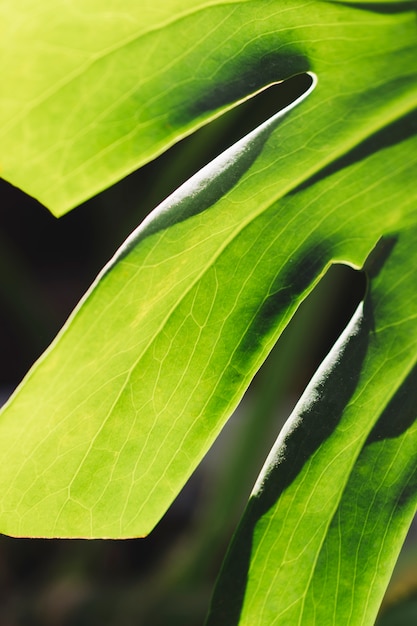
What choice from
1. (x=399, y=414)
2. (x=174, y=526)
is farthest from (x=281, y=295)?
(x=174, y=526)

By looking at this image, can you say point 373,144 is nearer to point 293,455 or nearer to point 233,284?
point 233,284

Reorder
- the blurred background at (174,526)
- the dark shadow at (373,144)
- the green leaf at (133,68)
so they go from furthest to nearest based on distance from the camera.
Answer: the blurred background at (174,526)
the dark shadow at (373,144)
the green leaf at (133,68)

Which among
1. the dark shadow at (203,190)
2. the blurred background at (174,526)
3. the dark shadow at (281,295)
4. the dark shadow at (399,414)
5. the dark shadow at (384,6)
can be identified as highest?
the dark shadow at (384,6)

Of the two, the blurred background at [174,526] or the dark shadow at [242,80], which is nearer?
the dark shadow at [242,80]

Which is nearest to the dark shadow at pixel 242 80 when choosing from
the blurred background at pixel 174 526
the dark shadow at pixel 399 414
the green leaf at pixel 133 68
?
the green leaf at pixel 133 68

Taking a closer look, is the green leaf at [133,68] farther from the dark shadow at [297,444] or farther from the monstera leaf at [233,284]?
the dark shadow at [297,444]

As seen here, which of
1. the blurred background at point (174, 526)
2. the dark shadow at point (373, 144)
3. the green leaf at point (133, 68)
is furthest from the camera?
the blurred background at point (174, 526)

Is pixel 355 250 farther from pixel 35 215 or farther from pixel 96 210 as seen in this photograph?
pixel 35 215

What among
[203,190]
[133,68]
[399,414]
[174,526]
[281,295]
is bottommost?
[174,526]
